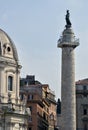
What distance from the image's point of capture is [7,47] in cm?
8812

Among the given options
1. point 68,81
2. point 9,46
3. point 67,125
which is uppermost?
point 9,46

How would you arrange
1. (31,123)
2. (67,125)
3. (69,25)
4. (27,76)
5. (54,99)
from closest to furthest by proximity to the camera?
1. (67,125)
2. (69,25)
3. (31,123)
4. (27,76)
5. (54,99)

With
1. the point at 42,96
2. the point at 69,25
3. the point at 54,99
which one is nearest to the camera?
the point at 69,25

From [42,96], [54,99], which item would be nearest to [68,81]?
[42,96]

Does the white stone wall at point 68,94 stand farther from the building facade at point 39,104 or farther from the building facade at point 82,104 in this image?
the building facade at point 82,104

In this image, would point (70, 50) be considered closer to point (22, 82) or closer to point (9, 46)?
point (9, 46)

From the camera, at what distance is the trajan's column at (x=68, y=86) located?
80625 millimetres

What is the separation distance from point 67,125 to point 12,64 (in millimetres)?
14018

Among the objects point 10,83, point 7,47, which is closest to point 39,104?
point 10,83

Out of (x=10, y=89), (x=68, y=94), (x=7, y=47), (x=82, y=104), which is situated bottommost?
(x=82, y=104)

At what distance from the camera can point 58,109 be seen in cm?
13075

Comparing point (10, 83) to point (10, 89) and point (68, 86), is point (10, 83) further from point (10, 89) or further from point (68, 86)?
point (68, 86)

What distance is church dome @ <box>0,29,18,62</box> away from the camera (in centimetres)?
8750

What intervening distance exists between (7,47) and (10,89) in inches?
247
